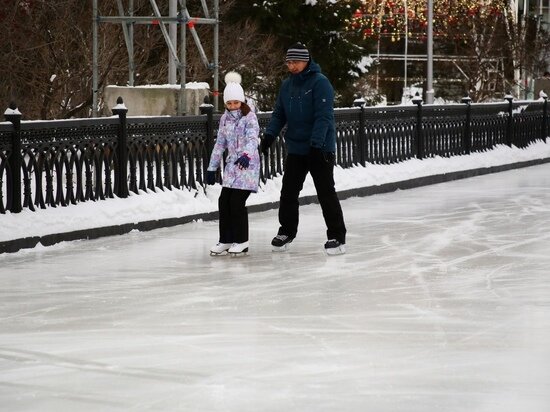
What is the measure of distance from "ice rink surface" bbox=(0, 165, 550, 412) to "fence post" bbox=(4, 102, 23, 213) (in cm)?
67

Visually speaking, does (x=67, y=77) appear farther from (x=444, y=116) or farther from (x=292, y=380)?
(x=292, y=380)

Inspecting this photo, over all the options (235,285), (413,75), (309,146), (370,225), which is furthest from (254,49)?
(413,75)

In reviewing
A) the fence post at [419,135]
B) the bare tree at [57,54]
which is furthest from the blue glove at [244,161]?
the fence post at [419,135]

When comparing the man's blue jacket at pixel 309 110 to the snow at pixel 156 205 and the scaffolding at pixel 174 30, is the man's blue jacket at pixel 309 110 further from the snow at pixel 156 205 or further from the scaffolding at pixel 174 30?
the scaffolding at pixel 174 30

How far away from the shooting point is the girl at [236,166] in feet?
42.4

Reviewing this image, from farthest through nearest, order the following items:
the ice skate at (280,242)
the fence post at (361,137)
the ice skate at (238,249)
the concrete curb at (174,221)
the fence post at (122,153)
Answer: the fence post at (361,137)
the fence post at (122,153)
the concrete curb at (174,221)
the ice skate at (280,242)
the ice skate at (238,249)

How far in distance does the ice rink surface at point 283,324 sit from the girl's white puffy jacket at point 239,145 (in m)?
0.72

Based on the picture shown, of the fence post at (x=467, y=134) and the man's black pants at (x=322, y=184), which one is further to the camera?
the fence post at (x=467, y=134)

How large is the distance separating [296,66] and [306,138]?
68 centimetres

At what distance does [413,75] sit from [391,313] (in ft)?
254

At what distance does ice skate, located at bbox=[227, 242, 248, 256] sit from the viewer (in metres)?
13.0

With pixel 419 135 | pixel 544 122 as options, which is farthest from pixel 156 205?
pixel 544 122

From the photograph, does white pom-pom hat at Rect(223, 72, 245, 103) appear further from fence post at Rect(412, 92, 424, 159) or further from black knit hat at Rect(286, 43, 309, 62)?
fence post at Rect(412, 92, 424, 159)

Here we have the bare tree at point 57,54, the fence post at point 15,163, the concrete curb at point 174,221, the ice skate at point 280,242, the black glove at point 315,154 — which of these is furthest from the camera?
the bare tree at point 57,54
